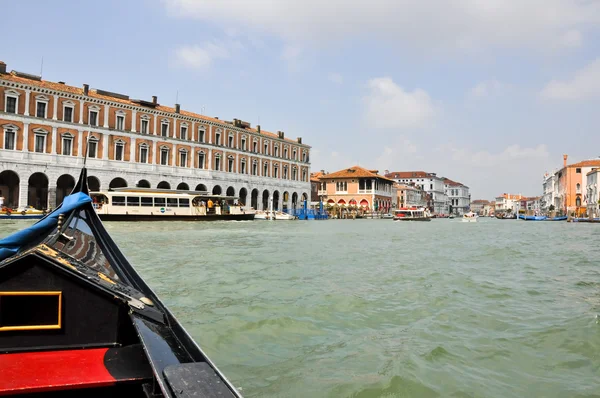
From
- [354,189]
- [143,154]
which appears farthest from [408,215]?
[143,154]

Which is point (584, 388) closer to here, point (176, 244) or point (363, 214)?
point (176, 244)

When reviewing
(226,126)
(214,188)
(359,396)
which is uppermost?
(226,126)

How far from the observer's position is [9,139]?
805 inches

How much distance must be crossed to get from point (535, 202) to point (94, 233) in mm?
113902

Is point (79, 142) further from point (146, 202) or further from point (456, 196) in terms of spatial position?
point (456, 196)

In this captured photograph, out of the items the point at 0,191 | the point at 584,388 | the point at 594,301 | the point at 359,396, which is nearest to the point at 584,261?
→ the point at 594,301

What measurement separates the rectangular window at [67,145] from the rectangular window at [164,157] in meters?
5.45

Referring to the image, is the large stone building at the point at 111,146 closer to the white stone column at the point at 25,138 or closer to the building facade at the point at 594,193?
the white stone column at the point at 25,138

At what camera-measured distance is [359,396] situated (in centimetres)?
231

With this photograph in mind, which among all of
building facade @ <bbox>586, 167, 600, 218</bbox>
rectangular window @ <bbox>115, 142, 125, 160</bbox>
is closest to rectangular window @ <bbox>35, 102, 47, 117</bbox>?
rectangular window @ <bbox>115, 142, 125, 160</bbox>

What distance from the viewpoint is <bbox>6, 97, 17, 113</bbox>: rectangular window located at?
20375mm

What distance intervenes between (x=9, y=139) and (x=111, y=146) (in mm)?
4979

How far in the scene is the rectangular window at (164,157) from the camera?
87.3 feet

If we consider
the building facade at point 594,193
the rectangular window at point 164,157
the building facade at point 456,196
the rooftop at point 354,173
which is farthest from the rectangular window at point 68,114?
the building facade at point 456,196
